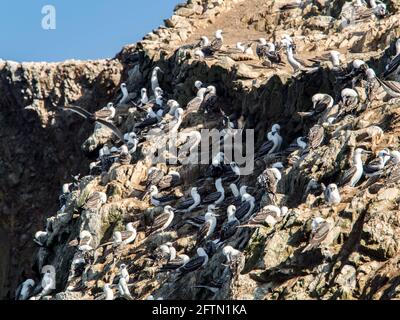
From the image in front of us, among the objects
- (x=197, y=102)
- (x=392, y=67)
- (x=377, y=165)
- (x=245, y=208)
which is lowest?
(x=245, y=208)

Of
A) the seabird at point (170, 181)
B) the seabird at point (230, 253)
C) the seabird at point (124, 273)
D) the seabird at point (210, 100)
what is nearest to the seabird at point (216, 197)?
the seabird at point (170, 181)

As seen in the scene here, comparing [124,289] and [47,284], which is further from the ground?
[124,289]

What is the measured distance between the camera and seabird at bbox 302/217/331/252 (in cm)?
2548

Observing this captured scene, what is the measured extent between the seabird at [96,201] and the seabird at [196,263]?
8096mm

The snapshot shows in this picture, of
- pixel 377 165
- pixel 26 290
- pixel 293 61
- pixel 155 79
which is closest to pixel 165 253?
pixel 377 165

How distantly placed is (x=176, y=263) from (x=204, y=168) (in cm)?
744

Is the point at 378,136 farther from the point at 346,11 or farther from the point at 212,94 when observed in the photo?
the point at 346,11

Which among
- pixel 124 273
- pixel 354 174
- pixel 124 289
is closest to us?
pixel 354 174

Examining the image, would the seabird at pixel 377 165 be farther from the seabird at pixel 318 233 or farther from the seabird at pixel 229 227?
the seabird at pixel 229 227

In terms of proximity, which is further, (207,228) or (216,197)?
(216,197)

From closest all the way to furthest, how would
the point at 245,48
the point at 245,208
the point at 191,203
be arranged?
the point at 245,208
the point at 191,203
the point at 245,48

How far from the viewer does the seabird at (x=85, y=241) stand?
37.6 metres

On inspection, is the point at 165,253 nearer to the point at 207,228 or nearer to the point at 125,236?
the point at 207,228

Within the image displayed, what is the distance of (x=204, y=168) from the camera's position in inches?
1548
